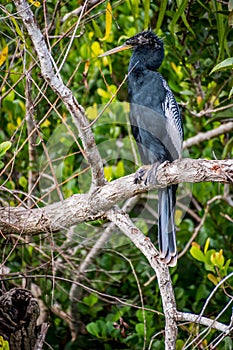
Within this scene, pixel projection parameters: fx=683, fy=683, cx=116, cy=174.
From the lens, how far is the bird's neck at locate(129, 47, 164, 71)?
9.78 ft

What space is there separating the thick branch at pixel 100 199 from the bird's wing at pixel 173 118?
2.20 ft

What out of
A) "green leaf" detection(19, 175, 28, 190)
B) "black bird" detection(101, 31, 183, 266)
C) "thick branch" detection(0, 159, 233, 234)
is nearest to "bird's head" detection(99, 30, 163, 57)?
"black bird" detection(101, 31, 183, 266)

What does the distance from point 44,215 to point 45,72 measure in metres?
0.58

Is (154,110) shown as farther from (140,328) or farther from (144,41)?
(140,328)

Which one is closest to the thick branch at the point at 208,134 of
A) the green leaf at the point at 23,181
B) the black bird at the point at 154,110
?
the black bird at the point at 154,110

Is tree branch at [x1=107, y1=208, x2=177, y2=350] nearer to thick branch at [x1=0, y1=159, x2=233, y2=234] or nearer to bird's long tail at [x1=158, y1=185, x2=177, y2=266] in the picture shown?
thick branch at [x1=0, y1=159, x2=233, y2=234]

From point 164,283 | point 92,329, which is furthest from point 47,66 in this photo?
point 92,329

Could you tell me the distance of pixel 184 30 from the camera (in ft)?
9.64

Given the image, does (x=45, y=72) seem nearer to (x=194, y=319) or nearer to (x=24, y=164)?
(x=194, y=319)

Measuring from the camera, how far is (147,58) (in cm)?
299

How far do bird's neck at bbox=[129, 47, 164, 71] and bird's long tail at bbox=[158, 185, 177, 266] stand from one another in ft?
1.80

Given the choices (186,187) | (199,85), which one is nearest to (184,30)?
(199,85)

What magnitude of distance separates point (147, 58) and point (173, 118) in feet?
0.99

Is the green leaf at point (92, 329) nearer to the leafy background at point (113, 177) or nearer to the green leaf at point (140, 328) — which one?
the leafy background at point (113, 177)
